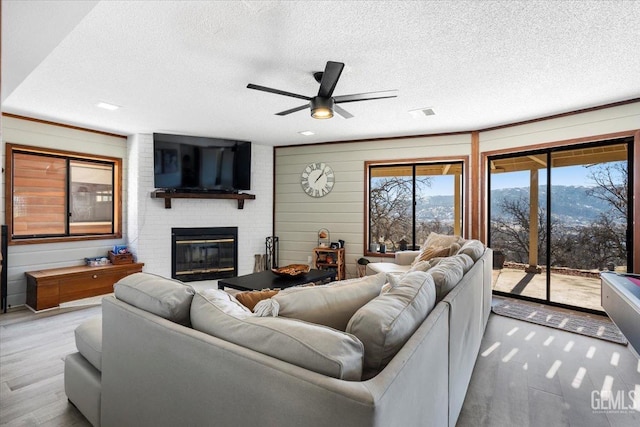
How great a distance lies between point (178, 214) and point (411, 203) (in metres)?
3.83

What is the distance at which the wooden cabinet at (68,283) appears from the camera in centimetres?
417

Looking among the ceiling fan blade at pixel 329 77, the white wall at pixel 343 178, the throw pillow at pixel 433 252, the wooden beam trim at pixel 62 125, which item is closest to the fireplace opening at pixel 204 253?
the white wall at pixel 343 178

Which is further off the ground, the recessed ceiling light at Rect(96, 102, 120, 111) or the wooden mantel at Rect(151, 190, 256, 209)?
the recessed ceiling light at Rect(96, 102, 120, 111)

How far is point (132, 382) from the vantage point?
5.48ft

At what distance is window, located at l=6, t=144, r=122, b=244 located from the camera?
4492mm

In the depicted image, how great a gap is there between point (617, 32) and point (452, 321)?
2426 mm

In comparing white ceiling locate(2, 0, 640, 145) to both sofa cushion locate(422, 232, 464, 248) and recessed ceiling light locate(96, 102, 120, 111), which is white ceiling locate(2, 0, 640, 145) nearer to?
recessed ceiling light locate(96, 102, 120, 111)

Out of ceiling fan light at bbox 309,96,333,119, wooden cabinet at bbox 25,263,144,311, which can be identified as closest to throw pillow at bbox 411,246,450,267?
ceiling fan light at bbox 309,96,333,119

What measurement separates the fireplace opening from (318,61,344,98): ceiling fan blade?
3.62 m

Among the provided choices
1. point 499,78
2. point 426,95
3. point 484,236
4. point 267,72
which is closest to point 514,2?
point 499,78

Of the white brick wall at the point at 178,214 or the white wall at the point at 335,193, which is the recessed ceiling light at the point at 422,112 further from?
the white brick wall at the point at 178,214

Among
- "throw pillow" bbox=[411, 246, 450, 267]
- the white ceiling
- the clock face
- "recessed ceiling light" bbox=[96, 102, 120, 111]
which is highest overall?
the white ceiling

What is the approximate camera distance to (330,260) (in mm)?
5789

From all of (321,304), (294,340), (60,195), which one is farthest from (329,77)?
(60,195)
